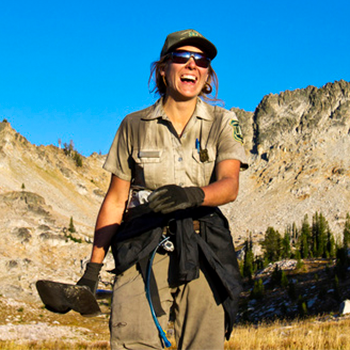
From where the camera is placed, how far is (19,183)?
93.1 m

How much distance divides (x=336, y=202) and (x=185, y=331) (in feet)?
461

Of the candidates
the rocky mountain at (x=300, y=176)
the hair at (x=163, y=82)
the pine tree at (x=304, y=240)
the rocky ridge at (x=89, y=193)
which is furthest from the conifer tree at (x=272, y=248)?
the hair at (x=163, y=82)

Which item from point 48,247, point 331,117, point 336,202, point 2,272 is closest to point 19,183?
point 48,247

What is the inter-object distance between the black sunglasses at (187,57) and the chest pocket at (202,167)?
0.84 meters

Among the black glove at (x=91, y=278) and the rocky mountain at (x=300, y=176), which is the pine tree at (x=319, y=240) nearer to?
the rocky mountain at (x=300, y=176)

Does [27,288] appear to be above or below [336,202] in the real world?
below

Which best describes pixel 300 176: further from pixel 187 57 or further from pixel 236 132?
pixel 187 57

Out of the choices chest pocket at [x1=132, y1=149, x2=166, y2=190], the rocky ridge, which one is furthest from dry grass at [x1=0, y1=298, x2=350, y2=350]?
chest pocket at [x1=132, y1=149, x2=166, y2=190]

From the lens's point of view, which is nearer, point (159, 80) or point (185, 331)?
point (185, 331)

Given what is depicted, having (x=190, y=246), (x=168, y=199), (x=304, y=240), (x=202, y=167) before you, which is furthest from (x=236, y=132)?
(x=304, y=240)

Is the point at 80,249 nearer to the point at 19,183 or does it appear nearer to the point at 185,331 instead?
the point at 19,183

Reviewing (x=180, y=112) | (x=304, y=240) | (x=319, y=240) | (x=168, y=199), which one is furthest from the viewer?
(x=319, y=240)

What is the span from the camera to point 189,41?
4.39 metres

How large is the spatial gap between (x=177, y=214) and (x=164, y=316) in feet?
2.89
